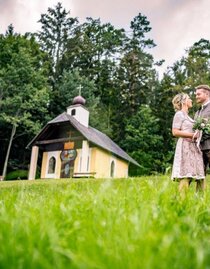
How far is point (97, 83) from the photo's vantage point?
45344 mm

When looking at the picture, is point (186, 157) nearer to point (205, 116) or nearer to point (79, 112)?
point (205, 116)

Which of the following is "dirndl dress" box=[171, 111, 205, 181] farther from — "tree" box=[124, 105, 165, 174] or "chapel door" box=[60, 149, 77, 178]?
"tree" box=[124, 105, 165, 174]

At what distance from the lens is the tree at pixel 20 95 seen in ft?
111

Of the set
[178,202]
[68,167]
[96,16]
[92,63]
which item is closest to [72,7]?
[96,16]

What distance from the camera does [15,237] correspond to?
1.51m

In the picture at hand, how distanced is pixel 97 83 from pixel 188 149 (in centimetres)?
4040

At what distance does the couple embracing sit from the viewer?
531cm

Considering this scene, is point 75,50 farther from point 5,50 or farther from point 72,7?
point 5,50

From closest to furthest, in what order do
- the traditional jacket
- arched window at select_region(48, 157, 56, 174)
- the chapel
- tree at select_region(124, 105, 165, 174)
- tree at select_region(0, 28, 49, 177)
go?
the traditional jacket, the chapel, arched window at select_region(48, 157, 56, 174), tree at select_region(0, 28, 49, 177), tree at select_region(124, 105, 165, 174)

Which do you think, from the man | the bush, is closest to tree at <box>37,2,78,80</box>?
the bush

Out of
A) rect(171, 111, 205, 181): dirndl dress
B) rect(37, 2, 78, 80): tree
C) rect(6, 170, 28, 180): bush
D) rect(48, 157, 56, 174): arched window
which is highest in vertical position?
rect(37, 2, 78, 80): tree

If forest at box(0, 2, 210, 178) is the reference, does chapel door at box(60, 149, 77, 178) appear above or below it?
below

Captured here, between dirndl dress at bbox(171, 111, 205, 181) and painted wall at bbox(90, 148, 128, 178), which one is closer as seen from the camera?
dirndl dress at bbox(171, 111, 205, 181)

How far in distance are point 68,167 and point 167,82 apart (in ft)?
57.3
